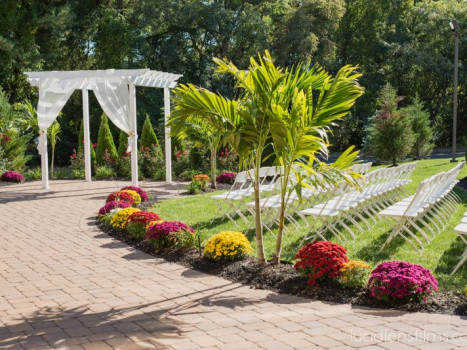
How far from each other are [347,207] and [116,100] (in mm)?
8536

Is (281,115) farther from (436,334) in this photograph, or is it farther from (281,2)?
(281,2)

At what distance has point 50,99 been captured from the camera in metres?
15.0

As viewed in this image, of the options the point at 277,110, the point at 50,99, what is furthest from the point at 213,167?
the point at 277,110

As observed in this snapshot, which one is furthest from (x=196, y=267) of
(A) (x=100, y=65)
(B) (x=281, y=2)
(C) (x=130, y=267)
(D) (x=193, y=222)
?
(B) (x=281, y=2)

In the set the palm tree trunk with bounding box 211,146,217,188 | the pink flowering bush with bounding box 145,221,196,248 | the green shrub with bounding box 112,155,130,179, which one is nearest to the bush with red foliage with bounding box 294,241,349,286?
the pink flowering bush with bounding box 145,221,196,248

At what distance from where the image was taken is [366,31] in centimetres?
3491

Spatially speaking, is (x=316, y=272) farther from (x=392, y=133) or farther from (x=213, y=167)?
(x=392, y=133)

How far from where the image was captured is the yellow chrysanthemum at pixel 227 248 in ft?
21.2

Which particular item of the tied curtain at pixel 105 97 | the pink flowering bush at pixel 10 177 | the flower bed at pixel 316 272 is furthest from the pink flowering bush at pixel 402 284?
the pink flowering bush at pixel 10 177

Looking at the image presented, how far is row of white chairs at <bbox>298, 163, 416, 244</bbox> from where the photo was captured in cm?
744

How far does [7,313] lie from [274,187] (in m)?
5.30

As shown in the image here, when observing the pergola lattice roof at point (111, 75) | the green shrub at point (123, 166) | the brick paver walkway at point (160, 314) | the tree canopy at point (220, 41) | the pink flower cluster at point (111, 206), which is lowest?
the brick paver walkway at point (160, 314)

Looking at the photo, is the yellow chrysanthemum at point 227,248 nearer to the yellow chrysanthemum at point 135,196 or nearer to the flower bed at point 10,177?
the yellow chrysanthemum at point 135,196

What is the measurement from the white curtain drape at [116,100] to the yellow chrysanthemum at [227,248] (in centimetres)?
821
